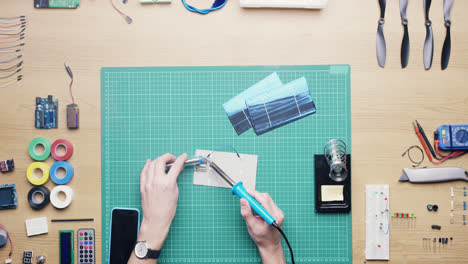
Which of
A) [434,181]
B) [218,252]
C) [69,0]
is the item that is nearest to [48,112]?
[69,0]

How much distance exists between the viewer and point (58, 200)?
1.21 metres

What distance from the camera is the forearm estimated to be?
3.73 ft

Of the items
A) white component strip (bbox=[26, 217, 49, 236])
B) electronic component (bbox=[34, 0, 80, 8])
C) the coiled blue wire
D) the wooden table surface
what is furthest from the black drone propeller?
white component strip (bbox=[26, 217, 49, 236])

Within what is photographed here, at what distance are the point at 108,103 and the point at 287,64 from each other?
0.73m

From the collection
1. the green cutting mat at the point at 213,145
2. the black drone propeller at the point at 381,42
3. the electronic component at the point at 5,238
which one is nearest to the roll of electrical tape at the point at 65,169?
the green cutting mat at the point at 213,145

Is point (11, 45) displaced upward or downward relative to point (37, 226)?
upward

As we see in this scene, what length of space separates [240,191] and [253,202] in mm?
61

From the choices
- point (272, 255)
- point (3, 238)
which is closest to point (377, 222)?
point (272, 255)

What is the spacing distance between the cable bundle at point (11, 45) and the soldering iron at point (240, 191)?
0.73m

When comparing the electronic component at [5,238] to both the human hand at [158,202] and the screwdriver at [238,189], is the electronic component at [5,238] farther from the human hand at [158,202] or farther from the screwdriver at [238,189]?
the screwdriver at [238,189]

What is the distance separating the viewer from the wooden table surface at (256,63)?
1.23 metres

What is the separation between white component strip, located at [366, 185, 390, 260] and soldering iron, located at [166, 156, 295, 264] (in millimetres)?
337

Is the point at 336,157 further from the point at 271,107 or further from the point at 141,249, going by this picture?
the point at 141,249

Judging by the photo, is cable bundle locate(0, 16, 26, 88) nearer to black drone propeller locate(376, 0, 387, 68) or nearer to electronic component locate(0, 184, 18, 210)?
electronic component locate(0, 184, 18, 210)
